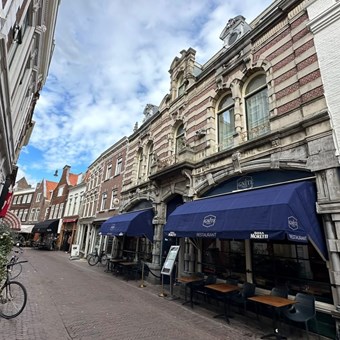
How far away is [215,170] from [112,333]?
19.7 feet

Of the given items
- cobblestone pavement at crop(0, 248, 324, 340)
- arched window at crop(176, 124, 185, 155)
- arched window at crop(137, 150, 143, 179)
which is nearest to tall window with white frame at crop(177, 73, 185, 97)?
arched window at crop(176, 124, 185, 155)

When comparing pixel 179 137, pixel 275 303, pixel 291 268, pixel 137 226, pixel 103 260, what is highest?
pixel 179 137

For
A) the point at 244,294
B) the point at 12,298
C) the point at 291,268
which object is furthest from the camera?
the point at 244,294

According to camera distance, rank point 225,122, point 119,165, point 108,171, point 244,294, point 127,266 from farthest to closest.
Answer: point 108,171 < point 119,165 < point 127,266 < point 225,122 < point 244,294

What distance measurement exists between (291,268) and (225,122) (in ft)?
19.6

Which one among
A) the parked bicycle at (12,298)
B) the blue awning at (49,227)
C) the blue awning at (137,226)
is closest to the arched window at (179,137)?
the blue awning at (137,226)

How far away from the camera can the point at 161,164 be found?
40.4 feet

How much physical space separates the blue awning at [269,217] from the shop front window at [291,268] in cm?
63

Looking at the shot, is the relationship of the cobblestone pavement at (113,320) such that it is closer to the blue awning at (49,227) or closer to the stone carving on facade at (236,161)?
the stone carving on facade at (236,161)

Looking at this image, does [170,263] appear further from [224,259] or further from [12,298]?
[12,298]

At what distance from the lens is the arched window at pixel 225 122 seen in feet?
29.9

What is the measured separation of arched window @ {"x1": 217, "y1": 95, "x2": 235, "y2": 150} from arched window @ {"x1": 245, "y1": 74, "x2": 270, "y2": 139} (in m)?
0.80

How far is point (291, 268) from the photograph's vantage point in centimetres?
598

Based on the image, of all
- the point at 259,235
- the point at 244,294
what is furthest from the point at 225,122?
the point at 244,294
